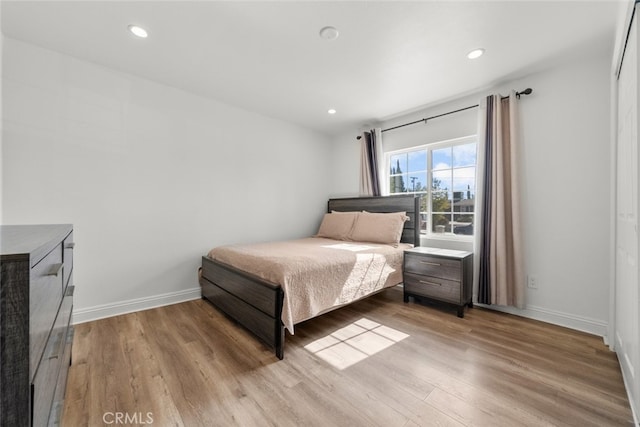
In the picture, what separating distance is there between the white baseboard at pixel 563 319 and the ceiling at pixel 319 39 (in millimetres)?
2266

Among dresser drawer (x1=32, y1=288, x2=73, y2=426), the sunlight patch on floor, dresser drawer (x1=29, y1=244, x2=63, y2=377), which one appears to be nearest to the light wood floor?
the sunlight patch on floor

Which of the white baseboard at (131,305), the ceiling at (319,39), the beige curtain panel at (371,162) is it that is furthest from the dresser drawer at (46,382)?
the beige curtain panel at (371,162)

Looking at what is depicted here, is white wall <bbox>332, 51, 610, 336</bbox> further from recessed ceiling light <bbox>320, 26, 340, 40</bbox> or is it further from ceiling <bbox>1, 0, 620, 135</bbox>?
recessed ceiling light <bbox>320, 26, 340, 40</bbox>

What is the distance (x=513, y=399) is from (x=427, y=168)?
258 cm

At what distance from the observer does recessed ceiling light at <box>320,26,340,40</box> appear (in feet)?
6.24

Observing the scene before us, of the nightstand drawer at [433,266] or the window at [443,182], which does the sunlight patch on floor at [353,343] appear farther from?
the window at [443,182]

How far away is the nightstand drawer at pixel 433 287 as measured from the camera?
2.53 m

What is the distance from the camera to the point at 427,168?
3396mm

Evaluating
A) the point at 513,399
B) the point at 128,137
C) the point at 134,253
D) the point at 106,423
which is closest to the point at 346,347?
the point at 513,399

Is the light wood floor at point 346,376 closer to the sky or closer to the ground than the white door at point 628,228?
closer to the ground

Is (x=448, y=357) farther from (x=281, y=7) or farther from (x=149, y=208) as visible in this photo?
(x=149, y=208)

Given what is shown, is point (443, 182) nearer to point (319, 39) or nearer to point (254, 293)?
point (319, 39)

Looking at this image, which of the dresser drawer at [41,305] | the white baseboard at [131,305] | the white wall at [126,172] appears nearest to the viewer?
the dresser drawer at [41,305]

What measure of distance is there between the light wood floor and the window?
1.20m
